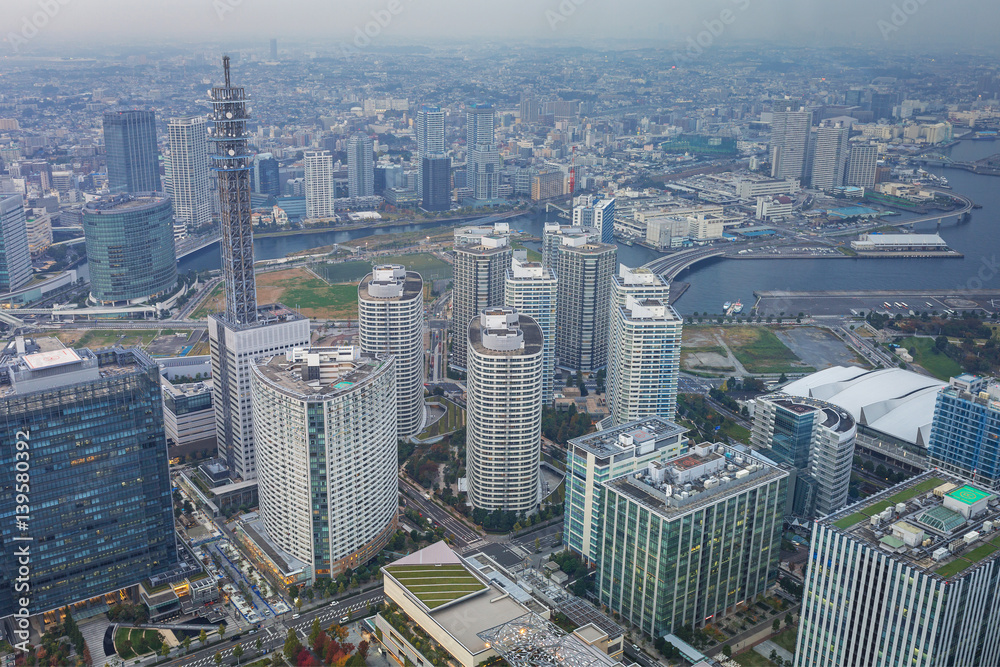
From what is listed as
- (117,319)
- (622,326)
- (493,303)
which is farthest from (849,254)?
(117,319)

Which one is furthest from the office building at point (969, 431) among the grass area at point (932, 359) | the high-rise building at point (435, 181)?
the high-rise building at point (435, 181)

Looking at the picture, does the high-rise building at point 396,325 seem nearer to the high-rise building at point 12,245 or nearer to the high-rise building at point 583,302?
the high-rise building at point 583,302

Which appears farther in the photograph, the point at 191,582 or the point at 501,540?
the point at 501,540

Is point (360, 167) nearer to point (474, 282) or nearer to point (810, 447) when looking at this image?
point (474, 282)

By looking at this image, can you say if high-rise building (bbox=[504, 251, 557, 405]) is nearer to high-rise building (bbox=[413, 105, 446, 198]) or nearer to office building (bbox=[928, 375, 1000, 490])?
office building (bbox=[928, 375, 1000, 490])

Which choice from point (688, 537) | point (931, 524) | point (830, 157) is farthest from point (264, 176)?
point (931, 524)

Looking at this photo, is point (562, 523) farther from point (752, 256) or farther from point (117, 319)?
point (752, 256)
